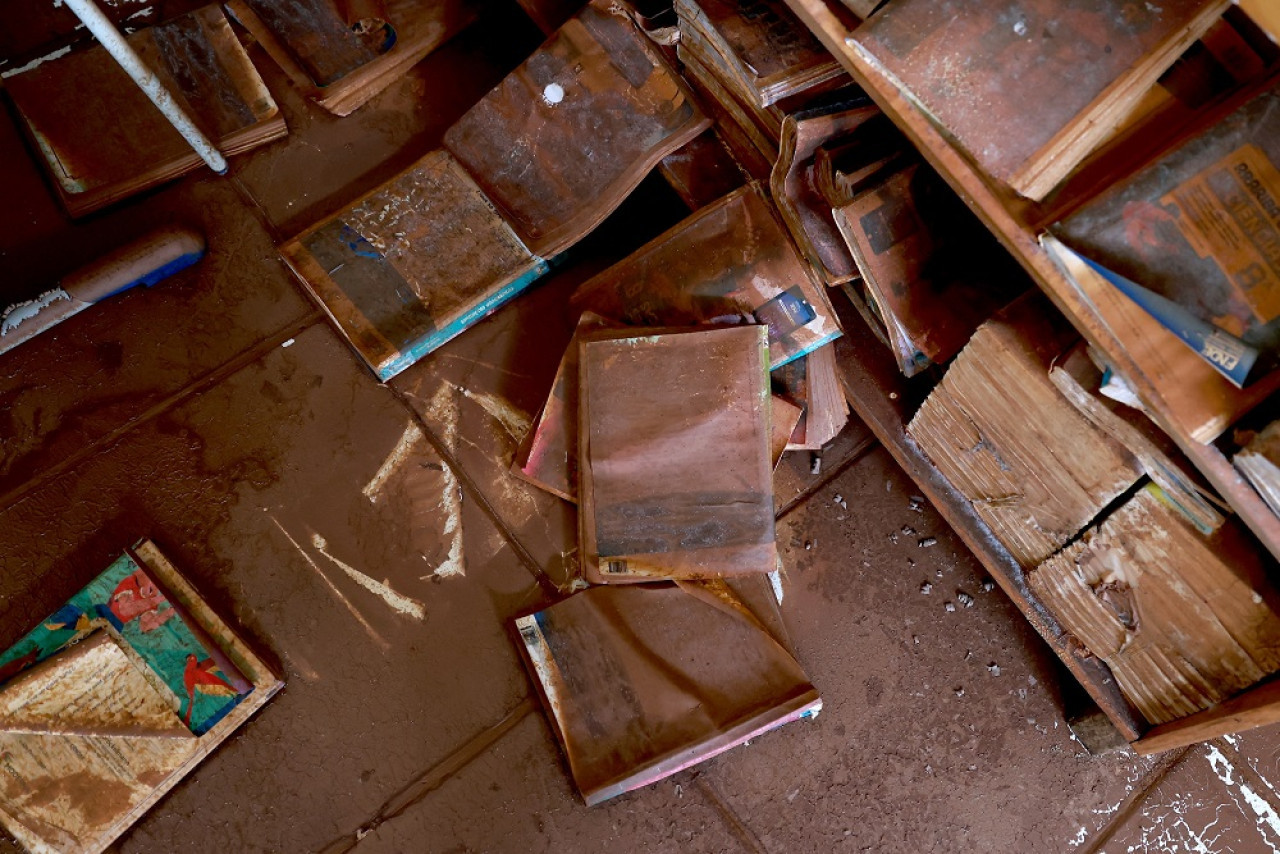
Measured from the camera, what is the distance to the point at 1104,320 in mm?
1421

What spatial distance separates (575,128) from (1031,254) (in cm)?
118

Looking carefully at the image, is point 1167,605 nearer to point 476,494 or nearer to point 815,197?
point 815,197

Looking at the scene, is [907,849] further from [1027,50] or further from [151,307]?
[151,307]

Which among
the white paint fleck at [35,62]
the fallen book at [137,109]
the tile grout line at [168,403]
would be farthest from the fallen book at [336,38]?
the tile grout line at [168,403]

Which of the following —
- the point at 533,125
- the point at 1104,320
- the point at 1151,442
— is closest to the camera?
the point at 1104,320

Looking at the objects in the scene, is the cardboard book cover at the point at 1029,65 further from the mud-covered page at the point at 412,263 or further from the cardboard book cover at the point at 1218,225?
the mud-covered page at the point at 412,263

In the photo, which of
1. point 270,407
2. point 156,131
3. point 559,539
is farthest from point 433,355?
point 156,131

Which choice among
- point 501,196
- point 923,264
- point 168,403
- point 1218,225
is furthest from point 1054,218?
point 168,403

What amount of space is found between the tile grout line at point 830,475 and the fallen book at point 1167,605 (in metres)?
0.56

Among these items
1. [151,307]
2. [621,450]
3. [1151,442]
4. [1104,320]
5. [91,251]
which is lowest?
[1151,442]

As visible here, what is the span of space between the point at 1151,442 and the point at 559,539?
53.4 inches

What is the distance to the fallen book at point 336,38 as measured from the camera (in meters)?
2.35

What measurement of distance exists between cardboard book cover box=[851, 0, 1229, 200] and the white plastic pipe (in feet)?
5.02

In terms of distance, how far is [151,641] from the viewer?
2059 mm
